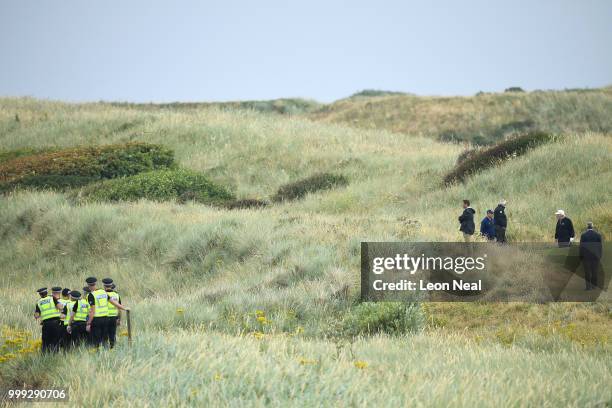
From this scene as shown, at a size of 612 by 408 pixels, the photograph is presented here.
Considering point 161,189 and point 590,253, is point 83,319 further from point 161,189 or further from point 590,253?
point 161,189

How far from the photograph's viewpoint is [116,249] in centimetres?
1862

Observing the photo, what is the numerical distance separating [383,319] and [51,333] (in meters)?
5.17

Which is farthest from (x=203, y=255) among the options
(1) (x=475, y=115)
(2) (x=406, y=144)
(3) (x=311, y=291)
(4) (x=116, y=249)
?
(1) (x=475, y=115)

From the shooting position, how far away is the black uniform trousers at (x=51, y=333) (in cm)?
843

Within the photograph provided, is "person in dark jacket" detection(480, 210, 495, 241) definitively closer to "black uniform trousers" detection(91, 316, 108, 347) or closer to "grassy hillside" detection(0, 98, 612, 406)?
"grassy hillside" detection(0, 98, 612, 406)

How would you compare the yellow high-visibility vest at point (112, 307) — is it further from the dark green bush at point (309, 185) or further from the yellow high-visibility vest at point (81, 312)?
the dark green bush at point (309, 185)

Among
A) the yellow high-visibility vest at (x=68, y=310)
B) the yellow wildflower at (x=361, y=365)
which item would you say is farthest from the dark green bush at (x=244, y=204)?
the yellow wildflower at (x=361, y=365)

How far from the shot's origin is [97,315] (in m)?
8.41

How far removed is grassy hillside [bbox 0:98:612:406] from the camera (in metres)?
6.86

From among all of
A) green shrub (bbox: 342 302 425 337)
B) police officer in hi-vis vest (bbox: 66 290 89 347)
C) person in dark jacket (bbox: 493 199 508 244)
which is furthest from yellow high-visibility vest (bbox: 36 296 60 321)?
person in dark jacket (bbox: 493 199 508 244)

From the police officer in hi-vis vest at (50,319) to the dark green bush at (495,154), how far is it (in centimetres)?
1698

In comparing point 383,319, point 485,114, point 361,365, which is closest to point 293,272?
point 383,319

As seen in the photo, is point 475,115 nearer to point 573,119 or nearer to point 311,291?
point 573,119

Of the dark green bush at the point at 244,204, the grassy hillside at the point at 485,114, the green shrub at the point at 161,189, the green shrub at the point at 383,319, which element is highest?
the grassy hillside at the point at 485,114
